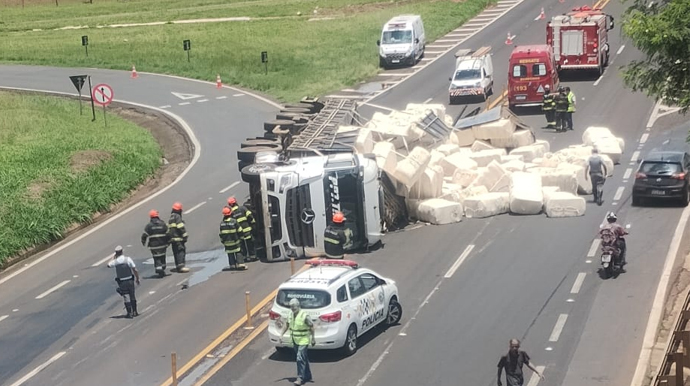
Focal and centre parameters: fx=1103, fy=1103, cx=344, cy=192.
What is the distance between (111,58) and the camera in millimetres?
70625

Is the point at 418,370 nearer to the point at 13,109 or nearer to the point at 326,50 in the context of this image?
the point at 13,109

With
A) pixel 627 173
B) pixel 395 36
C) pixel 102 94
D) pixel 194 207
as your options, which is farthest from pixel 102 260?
pixel 395 36

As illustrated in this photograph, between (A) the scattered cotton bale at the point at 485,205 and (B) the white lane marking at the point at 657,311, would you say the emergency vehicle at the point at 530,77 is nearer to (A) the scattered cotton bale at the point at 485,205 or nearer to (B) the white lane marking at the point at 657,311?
(A) the scattered cotton bale at the point at 485,205

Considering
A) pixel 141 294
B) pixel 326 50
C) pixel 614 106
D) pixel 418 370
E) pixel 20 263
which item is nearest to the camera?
pixel 418 370

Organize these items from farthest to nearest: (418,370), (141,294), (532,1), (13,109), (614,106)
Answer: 1. (532,1)
2. (13,109)
3. (614,106)
4. (141,294)
5. (418,370)

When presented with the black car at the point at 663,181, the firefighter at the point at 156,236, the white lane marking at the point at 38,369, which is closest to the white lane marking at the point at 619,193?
the black car at the point at 663,181

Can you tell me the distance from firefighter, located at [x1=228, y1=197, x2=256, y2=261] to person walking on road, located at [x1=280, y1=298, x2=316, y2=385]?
25.5ft

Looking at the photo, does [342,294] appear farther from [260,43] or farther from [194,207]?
[260,43]

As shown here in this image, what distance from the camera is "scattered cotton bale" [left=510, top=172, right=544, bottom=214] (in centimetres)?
3138

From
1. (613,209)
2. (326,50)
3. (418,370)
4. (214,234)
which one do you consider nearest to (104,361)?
(418,370)

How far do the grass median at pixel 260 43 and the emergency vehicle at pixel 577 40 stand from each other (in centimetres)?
1084

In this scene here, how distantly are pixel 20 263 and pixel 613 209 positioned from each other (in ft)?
55.8

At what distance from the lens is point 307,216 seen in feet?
92.8

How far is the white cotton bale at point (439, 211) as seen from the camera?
31016 mm
